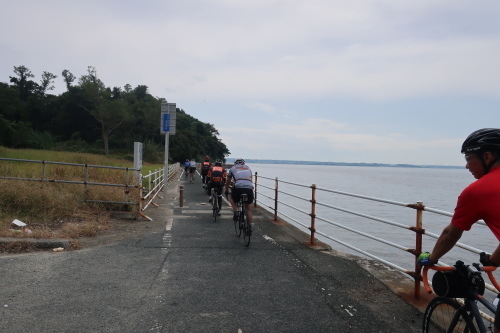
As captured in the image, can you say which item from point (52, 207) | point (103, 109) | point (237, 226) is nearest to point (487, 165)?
point (237, 226)

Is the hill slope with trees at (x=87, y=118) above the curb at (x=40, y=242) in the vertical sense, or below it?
above

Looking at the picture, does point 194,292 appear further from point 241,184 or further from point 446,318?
point 241,184

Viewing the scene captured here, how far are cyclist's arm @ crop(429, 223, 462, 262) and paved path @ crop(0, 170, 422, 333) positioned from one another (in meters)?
1.70

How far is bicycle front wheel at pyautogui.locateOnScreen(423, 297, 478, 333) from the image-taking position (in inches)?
107

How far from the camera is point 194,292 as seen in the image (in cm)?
480

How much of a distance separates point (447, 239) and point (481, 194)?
0.42 m

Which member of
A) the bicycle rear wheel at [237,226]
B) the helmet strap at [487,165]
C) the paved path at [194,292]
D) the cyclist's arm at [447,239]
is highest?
the helmet strap at [487,165]

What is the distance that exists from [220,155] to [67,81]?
5743 centimetres

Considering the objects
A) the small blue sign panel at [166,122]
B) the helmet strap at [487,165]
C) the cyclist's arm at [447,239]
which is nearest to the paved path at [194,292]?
the cyclist's arm at [447,239]

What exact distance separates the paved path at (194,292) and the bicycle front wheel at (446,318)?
84cm

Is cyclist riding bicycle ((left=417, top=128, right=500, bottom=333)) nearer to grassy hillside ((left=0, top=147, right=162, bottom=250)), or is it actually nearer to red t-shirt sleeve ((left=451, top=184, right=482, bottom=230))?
red t-shirt sleeve ((left=451, top=184, right=482, bottom=230))

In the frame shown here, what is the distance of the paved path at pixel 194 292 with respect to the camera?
392 centimetres

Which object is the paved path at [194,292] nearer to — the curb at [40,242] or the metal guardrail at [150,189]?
the curb at [40,242]

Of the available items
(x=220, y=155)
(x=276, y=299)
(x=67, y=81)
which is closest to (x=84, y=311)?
(x=276, y=299)
